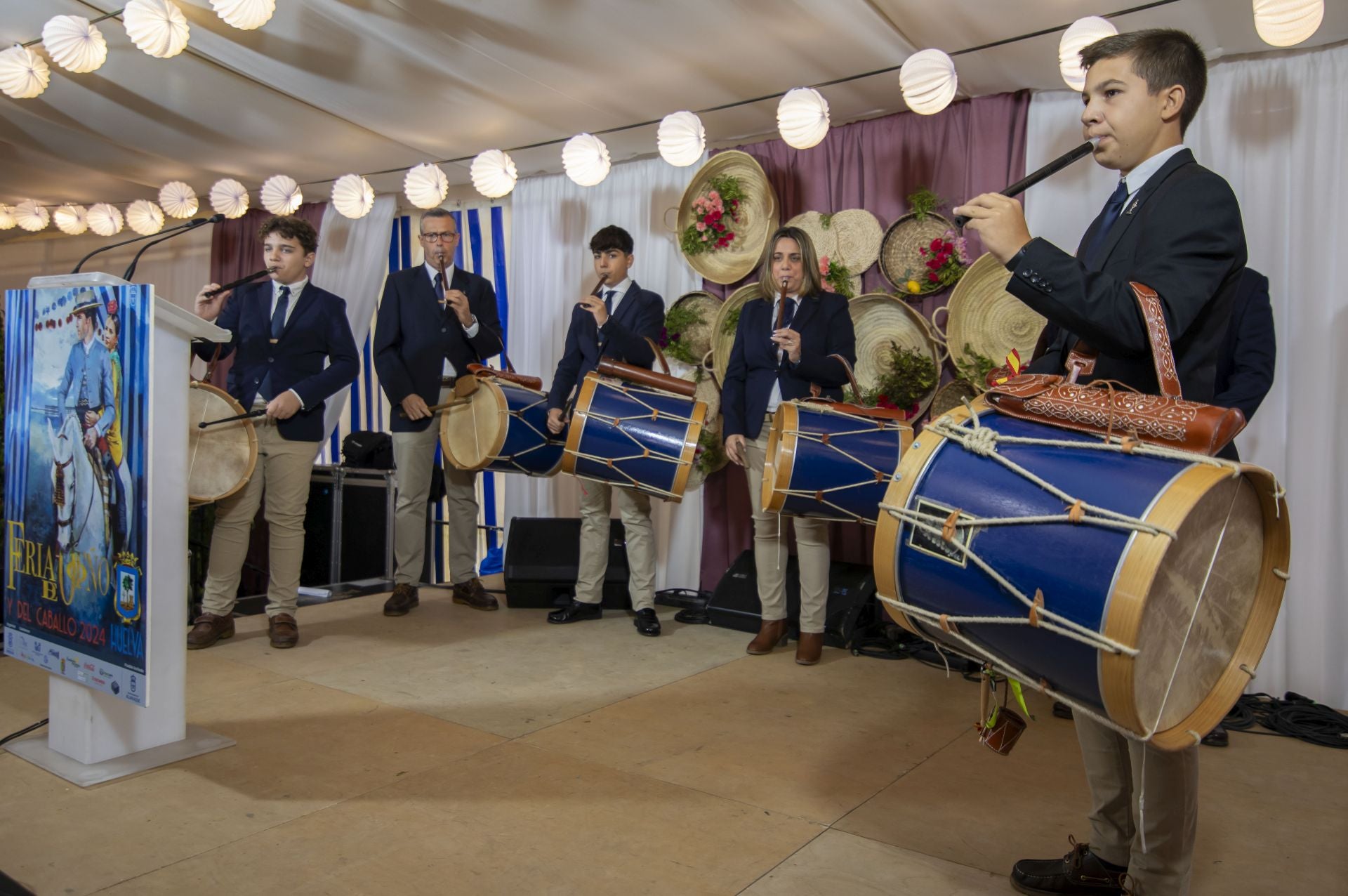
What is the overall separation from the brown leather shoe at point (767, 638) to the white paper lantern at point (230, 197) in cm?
464

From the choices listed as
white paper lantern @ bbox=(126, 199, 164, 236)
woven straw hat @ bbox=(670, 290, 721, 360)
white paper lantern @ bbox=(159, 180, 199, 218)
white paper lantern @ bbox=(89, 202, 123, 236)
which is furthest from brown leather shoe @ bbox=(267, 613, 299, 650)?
white paper lantern @ bbox=(89, 202, 123, 236)

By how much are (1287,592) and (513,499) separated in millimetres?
4188

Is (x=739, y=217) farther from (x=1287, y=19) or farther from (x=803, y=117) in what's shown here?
(x=1287, y=19)

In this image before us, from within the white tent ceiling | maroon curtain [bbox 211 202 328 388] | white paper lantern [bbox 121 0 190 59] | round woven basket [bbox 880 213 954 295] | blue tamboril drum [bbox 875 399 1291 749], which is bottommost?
blue tamboril drum [bbox 875 399 1291 749]

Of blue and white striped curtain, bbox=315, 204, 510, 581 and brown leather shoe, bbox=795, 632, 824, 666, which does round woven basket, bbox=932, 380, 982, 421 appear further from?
blue and white striped curtain, bbox=315, 204, 510, 581

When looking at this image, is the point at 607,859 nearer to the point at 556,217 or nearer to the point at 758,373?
the point at 758,373

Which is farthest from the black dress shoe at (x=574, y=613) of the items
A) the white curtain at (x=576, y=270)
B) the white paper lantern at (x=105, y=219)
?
the white paper lantern at (x=105, y=219)

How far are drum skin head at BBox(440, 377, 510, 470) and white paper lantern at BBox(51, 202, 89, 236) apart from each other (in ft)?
16.2

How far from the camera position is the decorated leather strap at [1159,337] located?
1435 millimetres

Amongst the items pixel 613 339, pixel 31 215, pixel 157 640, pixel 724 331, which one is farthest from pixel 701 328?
pixel 31 215

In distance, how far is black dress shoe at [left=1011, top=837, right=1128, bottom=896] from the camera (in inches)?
72.8

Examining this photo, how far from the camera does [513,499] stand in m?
5.99

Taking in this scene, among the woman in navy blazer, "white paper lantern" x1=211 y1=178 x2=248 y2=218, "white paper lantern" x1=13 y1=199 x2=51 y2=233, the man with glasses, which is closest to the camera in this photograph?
the woman in navy blazer

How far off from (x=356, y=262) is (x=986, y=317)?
183 inches
